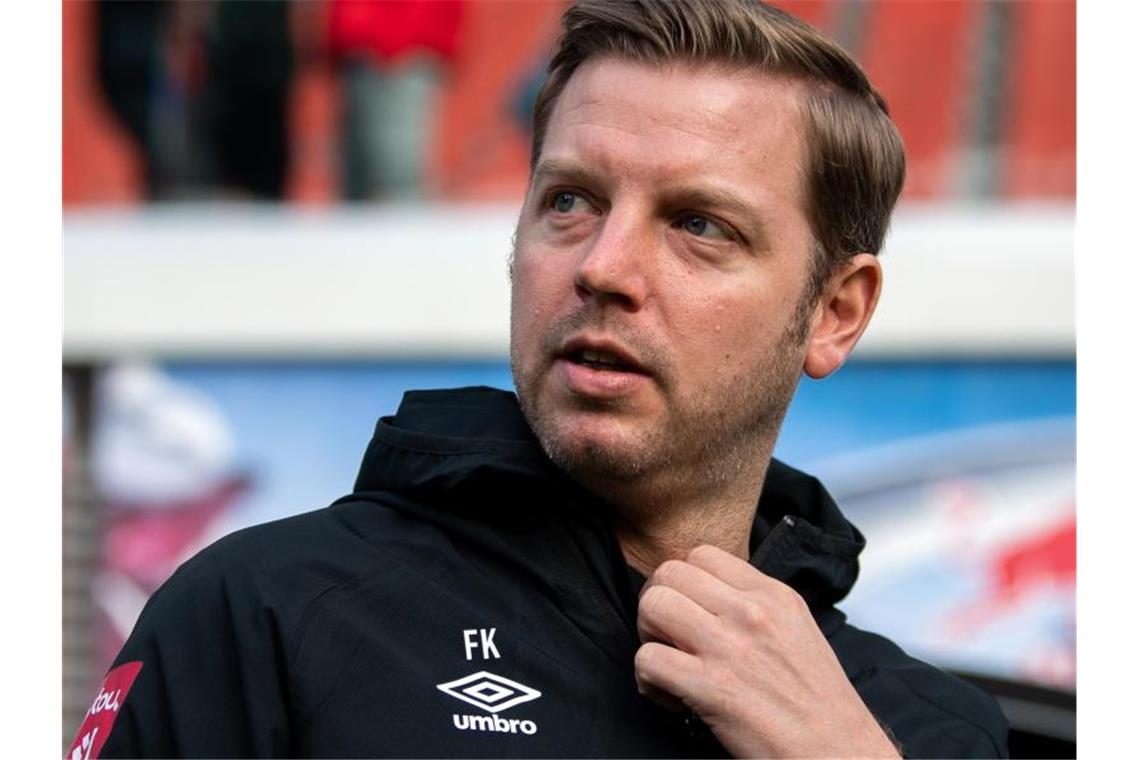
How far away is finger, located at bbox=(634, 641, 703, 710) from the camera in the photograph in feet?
5.27

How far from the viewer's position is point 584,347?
5.74 ft

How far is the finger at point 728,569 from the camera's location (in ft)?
5.55

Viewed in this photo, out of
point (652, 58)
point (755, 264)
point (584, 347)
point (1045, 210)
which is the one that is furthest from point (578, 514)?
point (1045, 210)

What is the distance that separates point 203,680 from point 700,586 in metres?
0.46

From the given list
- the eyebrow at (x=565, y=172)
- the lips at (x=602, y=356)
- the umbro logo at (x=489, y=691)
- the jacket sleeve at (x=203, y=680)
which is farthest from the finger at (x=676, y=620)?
the eyebrow at (x=565, y=172)

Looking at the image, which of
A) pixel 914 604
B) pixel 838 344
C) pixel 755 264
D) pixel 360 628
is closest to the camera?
pixel 360 628

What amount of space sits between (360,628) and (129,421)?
390 centimetres

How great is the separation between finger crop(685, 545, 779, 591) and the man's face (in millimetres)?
131

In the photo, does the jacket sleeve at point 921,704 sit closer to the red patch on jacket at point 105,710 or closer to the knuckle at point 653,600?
the knuckle at point 653,600

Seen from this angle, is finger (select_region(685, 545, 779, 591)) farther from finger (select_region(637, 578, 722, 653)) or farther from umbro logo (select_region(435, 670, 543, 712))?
umbro logo (select_region(435, 670, 543, 712))

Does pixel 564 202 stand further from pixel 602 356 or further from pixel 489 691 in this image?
pixel 489 691

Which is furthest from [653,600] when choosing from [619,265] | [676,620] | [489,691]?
[619,265]
